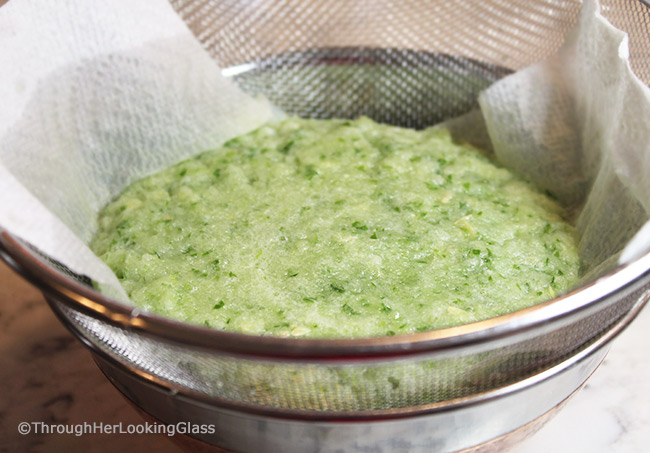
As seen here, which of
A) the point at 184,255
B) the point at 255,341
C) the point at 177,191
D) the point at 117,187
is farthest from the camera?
the point at 117,187

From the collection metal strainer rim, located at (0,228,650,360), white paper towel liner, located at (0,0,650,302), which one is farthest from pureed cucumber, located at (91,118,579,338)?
metal strainer rim, located at (0,228,650,360)

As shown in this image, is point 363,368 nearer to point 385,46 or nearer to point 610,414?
point 610,414

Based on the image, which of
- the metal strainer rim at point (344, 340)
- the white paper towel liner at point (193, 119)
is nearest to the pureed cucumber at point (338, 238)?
the white paper towel liner at point (193, 119)

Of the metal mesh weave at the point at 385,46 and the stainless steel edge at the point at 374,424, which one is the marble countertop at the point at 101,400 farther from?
the metal mesh weave at the point at 385,46

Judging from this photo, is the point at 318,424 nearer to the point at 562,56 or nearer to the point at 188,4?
the point at 562,56

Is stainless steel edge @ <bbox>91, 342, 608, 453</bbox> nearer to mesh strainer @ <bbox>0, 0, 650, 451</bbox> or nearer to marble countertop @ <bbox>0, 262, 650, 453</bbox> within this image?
mesh strainer @ <bbox>0, 0, 650, 451</bbox>

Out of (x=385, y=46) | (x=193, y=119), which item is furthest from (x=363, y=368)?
(x=385, y=46)

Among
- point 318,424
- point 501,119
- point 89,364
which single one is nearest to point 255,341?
point 318,424
